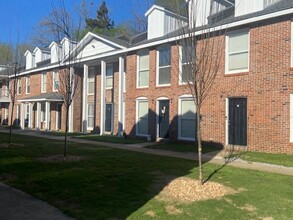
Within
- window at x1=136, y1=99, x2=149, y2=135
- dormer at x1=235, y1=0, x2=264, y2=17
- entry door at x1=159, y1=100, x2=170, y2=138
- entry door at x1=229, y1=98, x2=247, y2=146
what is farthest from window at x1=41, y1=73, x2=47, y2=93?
entry door at x1=229, y1=98, x2=247, y2=146

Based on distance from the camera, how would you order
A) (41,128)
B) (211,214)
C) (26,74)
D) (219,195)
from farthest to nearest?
1. (26,74)
2. (41,128)
3. (219,195)
4. (211,214)

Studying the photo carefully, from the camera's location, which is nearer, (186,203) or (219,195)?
(186,203)

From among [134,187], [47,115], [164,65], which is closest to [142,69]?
[164,65]

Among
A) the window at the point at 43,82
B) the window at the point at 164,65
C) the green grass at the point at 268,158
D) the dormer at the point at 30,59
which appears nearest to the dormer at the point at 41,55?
the dormer at the point at 30,59

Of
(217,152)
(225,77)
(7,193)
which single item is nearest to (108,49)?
(225,77)

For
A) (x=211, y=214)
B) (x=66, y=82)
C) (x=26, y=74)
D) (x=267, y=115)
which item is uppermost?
(x=26, y=74)

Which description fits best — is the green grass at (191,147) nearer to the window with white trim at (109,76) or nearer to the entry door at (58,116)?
the window with white trim at (109,76)

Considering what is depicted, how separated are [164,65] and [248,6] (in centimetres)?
568

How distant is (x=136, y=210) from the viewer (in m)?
5.97

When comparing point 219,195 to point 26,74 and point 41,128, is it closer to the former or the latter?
point 41,128

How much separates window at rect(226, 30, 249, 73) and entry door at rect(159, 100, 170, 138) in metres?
4.67

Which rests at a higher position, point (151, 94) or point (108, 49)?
point (108, 49)

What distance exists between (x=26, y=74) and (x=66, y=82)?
23.6 m

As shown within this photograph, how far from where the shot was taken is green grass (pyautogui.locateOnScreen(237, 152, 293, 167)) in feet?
38.4
